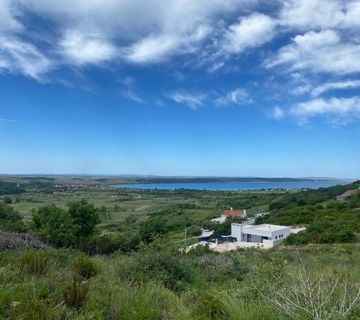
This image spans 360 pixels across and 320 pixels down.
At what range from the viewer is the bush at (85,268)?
20.2 feet

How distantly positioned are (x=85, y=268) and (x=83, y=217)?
32769 mm

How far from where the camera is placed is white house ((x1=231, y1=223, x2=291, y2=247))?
154ft

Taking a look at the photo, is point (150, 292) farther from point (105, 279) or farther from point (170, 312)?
point (105, 279)

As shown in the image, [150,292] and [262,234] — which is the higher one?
[150,292]

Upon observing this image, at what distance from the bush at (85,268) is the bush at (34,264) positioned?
1.59ft

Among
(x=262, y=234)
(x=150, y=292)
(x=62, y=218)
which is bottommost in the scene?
(x=262, y=234)

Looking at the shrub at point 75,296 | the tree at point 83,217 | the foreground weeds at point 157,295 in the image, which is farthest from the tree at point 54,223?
the shrub at point 75,296

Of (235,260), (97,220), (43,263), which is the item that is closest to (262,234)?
(97,220)

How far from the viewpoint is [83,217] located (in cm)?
3781

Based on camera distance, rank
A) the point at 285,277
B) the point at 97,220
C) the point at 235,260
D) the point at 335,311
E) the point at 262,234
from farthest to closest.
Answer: the point at 262,234, the point at 97,220, the point at 235,260, the point at 285,277, the point at 335,311

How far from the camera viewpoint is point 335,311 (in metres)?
3.18

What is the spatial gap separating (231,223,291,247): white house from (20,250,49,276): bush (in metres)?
39.6

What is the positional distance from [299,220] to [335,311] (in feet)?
195

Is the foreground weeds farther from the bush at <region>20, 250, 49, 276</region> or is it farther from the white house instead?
the white house
